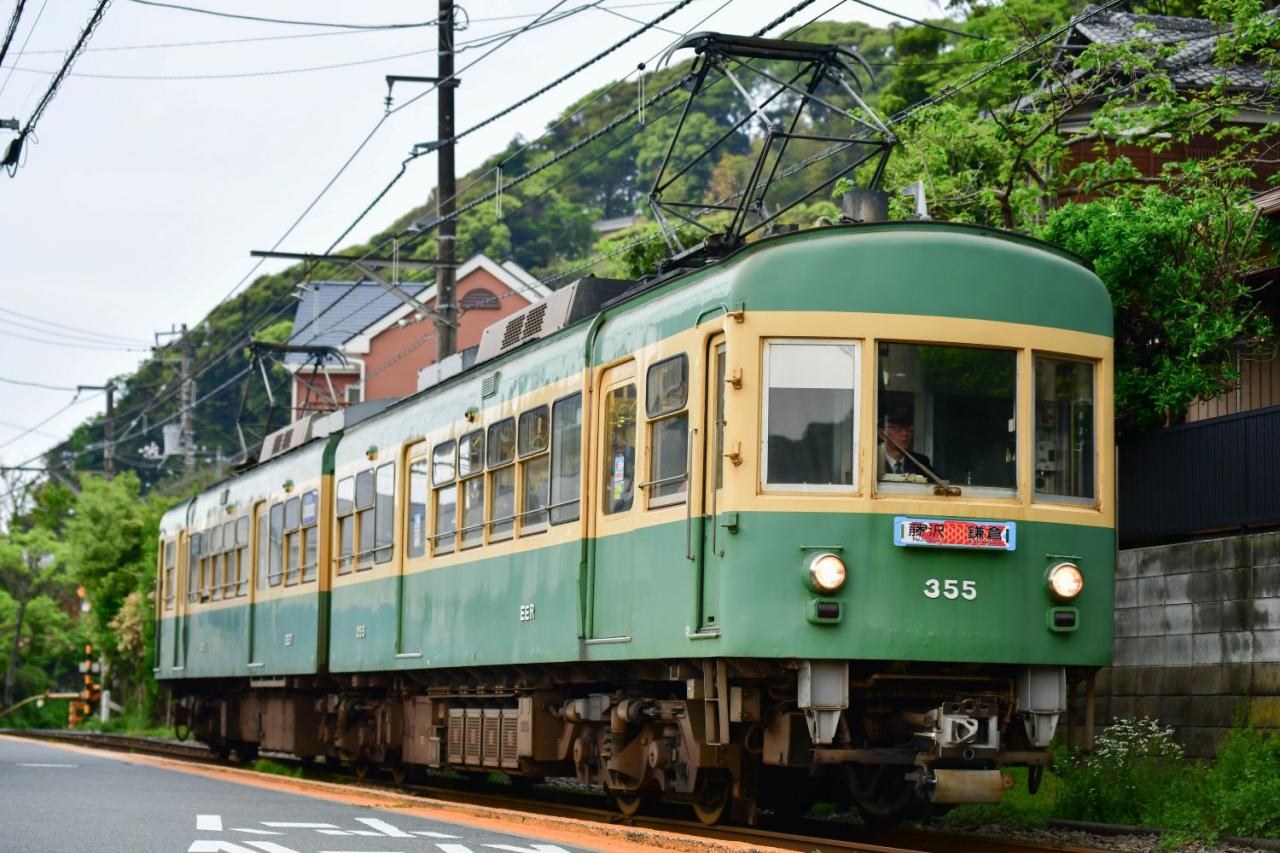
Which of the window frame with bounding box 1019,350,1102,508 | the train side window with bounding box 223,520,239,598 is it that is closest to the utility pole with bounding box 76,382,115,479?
the train side window with bounding box 223,520,239,598

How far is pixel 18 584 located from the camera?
56.7 m

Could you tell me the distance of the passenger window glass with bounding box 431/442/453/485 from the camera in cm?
1496

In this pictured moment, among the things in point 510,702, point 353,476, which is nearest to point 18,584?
point 353,476

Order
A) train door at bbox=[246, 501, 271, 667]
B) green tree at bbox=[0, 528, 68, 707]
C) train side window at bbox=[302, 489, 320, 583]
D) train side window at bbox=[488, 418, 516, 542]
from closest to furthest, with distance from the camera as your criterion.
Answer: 1. train side window at bbox=[488, 418, 516, 542]
2. train side window at bbox=[302, 489, 320, 583]
3. train door at bbox=[246, 501, 271, 667]
4. green tree at bbox=[0, 528, 68, 707]

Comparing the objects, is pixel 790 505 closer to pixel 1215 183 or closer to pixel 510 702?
pixel 510 702

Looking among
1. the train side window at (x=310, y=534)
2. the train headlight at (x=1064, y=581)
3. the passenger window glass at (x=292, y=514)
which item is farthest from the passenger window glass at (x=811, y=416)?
the passenger window glass at (x=292, y=514)

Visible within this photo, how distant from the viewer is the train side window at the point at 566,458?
1225cm

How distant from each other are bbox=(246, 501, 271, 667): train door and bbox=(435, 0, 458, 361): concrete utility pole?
9.03 feet

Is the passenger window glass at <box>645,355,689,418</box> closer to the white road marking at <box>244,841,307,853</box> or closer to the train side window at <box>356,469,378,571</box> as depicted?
the white road marking at <box>244,841,307,853</box>

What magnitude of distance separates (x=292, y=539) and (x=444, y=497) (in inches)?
203

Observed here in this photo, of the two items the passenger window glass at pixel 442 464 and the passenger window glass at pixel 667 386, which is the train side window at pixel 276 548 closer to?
the passenger window glass at pixel 442 464

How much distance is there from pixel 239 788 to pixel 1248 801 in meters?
7.83

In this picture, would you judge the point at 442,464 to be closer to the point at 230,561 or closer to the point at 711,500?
the point at 711,500

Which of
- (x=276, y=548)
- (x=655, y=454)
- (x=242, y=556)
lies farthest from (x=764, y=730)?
(x=242, y=556)
